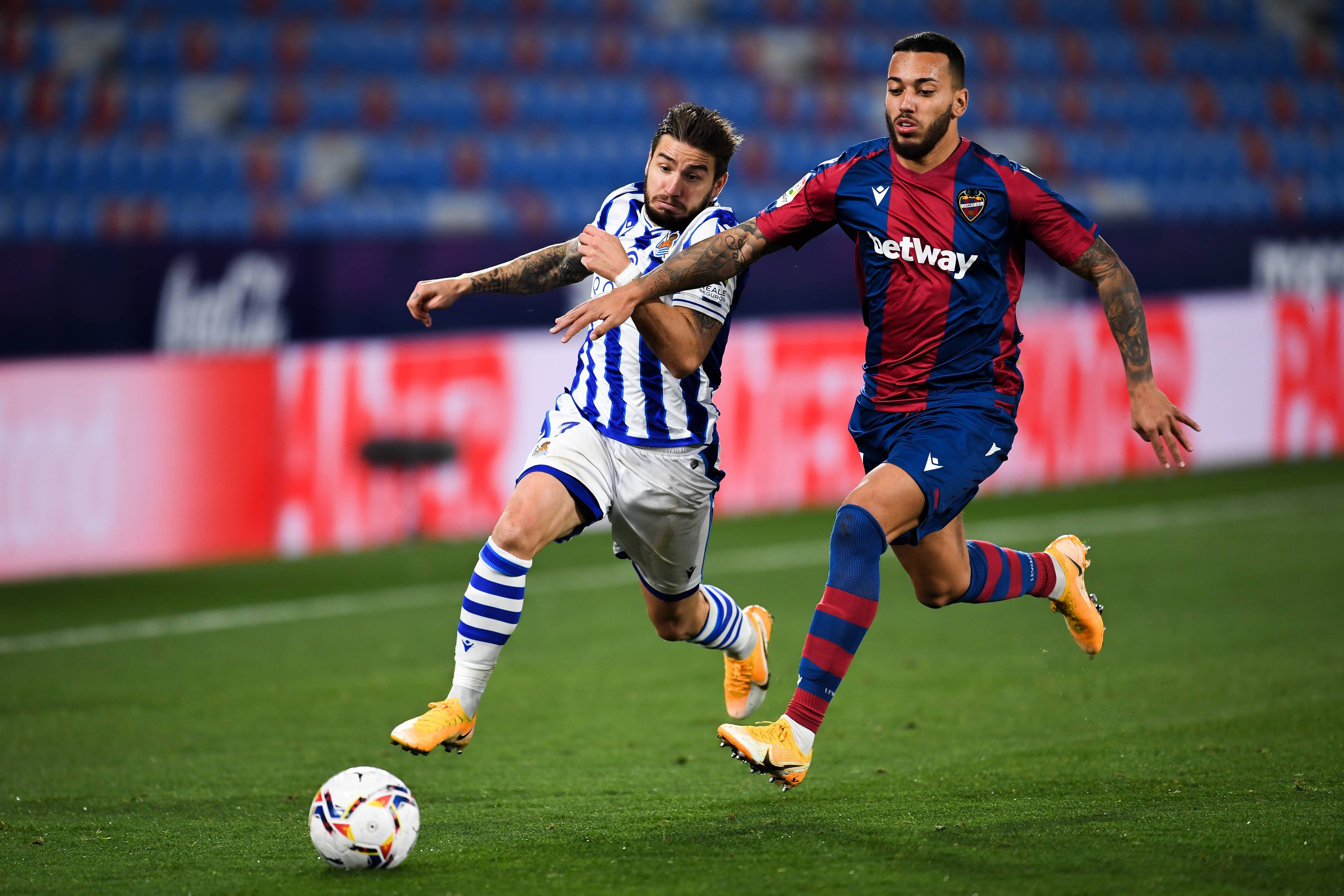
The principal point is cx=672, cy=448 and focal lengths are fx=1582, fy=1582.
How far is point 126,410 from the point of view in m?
9.68

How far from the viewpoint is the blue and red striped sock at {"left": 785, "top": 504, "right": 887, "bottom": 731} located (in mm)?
4379

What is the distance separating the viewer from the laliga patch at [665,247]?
494 cm

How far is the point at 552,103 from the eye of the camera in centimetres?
1611

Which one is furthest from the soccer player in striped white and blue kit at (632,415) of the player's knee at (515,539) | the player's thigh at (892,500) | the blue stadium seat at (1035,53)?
the blue stadium seat at (1035,53)

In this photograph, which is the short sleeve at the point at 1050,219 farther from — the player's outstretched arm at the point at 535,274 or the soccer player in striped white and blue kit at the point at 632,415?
the player's outstretched arm at the point at 535,274

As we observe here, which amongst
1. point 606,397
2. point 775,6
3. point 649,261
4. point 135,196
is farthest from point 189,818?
point 775,6

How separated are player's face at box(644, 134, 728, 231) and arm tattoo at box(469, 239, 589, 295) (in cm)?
32

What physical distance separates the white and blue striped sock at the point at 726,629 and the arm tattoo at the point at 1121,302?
1.68 m

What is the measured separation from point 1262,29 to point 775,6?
7207 mm

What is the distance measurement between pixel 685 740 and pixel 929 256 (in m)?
2.24

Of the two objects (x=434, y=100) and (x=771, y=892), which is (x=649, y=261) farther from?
(x=434, y=100)

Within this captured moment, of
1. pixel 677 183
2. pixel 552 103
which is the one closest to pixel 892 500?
pixel 677 183

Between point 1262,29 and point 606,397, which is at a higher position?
point 1262,29

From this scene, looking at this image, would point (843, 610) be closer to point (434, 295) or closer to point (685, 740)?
point (434, 295)
